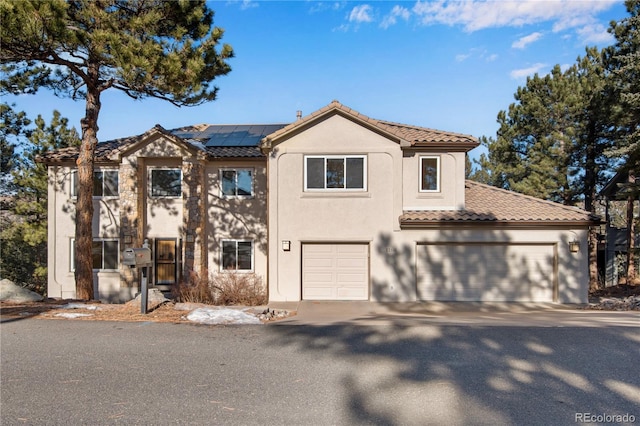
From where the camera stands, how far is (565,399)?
15.0 ft

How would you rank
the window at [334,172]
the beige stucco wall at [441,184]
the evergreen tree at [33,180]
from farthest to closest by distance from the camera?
the evergreen tree at [33,180], the beige stucco wall at [441,184], the window at [334,172]

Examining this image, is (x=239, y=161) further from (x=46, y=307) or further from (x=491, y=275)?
(x=491, y=275)

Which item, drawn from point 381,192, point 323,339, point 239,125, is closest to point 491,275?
point 381,192

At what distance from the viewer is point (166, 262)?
16297 mm

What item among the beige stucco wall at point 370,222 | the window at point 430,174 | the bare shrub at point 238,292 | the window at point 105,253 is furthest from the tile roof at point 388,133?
the window at point 105,253

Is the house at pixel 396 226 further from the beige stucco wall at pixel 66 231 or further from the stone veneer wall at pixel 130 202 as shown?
the beige stucco wall at pixel 66 231

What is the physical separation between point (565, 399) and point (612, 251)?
2579 centimetres

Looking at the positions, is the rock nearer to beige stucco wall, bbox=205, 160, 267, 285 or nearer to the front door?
the front door

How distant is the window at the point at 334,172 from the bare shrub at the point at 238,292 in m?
3.90

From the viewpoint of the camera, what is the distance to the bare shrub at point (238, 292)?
12.9m

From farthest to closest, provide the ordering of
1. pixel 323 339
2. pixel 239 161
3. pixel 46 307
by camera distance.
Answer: pixel 239 161
pixel 46 307
pixel 323 339

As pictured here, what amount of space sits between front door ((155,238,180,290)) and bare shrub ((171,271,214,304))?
113 cm

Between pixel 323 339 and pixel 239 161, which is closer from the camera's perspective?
pixel 323 339

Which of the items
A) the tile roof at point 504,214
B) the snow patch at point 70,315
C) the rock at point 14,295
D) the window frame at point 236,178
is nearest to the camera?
the snow patch at point 70,315
